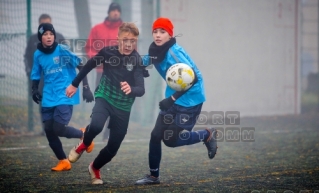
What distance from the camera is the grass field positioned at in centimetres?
592

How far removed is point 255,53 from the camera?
624 inches

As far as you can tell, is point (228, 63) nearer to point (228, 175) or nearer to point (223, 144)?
point (223, 144)

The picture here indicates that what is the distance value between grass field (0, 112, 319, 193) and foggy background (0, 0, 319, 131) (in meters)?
1.79

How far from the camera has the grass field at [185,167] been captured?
5918mm

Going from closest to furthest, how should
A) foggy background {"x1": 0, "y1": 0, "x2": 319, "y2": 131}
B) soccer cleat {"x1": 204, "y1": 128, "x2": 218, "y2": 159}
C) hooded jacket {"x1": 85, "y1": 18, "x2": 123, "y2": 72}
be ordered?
soccer cleat {"x1": 204, "y1": 128, "x2": 218, "y2": 159} → hooded jacket {"x1": 85, "y1": 18, "x2": 123, "y2": 72} → foggy background {"x1": 0, "y1": 0, "x2": 319, "y2": 131}

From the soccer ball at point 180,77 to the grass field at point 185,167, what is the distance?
108 centimetres

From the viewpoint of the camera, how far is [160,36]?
6289 mm

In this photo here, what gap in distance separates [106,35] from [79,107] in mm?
3069

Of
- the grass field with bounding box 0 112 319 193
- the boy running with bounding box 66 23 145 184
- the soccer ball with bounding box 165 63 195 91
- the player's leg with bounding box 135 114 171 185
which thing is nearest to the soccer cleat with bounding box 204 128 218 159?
the grass field with bounding box 0 112 319 193

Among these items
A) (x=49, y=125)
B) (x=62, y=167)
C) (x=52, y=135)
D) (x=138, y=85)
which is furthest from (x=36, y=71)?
(x=138, y=85)

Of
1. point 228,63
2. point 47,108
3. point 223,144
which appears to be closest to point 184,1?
point 228,63

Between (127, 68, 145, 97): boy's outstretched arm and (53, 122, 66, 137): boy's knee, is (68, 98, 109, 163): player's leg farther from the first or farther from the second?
(53, 122, 66, 137): boy's knee

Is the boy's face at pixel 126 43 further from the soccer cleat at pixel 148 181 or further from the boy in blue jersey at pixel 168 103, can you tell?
the soccer cleat at pixel 148 181

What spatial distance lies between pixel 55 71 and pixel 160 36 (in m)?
1.75
